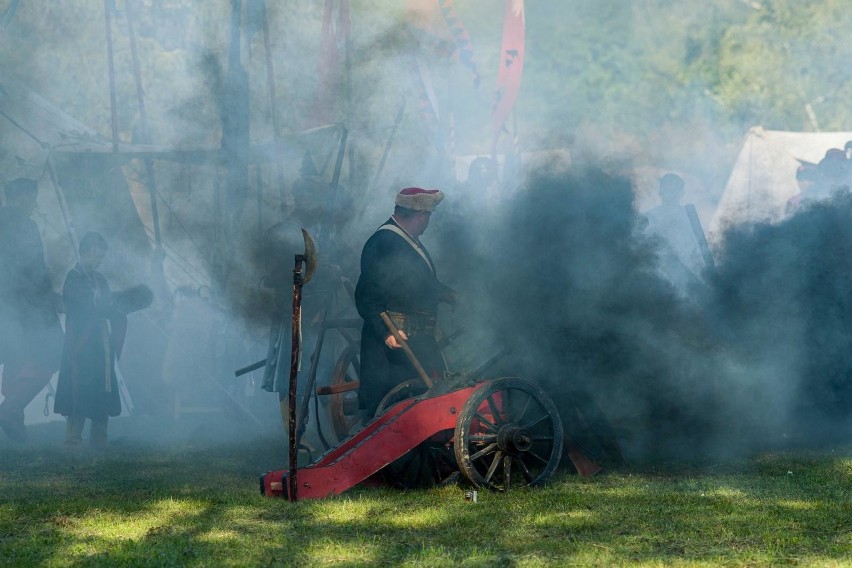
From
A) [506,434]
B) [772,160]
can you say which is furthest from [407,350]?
[772,160]

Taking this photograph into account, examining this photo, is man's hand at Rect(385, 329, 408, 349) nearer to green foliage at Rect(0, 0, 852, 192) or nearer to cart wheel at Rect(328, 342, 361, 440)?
cart wheel at Rect(328, 342, 361, 440)

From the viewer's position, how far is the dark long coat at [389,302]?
20.6ft

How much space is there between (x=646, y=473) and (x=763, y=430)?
4.56 feet

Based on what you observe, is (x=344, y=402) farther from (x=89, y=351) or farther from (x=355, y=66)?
(x=355, y=66)

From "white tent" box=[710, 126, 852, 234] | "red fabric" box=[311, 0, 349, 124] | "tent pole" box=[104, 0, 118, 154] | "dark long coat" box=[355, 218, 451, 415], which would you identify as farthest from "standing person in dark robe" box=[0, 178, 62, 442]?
Answer: "white tent" box=[710, 126, 852, 234]

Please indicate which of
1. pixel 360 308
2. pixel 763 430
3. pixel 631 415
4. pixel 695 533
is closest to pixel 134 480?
pixel 360 308

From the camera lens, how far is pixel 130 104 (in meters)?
11.3

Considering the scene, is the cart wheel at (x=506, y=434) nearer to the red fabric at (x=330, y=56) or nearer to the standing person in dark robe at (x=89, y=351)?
the standing person in dark robe at (x=89, y=351)

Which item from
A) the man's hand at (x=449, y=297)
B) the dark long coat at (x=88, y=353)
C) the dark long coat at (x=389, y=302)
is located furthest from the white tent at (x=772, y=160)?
the dark long coat at (x=389, y=302)

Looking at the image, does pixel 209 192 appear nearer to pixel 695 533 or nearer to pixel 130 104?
pixel 130 104

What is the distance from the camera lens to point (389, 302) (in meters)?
6.32

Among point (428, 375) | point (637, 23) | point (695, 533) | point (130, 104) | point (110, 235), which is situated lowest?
point (695, 533)

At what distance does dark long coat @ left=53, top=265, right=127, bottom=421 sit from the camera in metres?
8.70

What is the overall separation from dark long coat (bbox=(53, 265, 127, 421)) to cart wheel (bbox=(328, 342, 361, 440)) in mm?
2342
